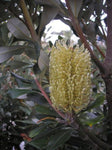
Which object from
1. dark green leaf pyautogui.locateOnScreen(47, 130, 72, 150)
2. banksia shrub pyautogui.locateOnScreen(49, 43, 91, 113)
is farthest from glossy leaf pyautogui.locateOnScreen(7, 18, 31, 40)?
dark green leaf pyautogui.locateOnScreen(47, 130, 72, 150)

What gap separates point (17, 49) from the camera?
0.57 metres

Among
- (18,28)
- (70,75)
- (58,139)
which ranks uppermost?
(18,28)

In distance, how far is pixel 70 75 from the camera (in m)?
0.43

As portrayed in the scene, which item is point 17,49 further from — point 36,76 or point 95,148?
point 95,148

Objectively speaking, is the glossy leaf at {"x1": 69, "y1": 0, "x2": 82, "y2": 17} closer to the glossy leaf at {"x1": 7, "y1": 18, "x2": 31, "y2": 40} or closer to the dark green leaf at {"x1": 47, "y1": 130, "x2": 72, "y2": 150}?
the glossy leaf at {"x1": 7, "y1": 18, "x2": 31, "y2": 40}

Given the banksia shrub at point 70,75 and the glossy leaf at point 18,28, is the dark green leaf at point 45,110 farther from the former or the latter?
the glossy leaf at point 18,28

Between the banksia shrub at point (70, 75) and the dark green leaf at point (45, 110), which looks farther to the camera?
the dark green leaf at point (45, 110)

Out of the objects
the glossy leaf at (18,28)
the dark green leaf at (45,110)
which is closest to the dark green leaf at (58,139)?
the dark green leaf at (45,110)

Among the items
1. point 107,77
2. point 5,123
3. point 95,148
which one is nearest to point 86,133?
point 95,148

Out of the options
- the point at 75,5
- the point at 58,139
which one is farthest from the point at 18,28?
the point at 58,139

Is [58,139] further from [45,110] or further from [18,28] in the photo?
[18,28]

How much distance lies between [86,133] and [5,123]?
83cm

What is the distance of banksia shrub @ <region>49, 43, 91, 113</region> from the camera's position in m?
0.43

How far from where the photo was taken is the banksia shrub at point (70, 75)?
0.43m
